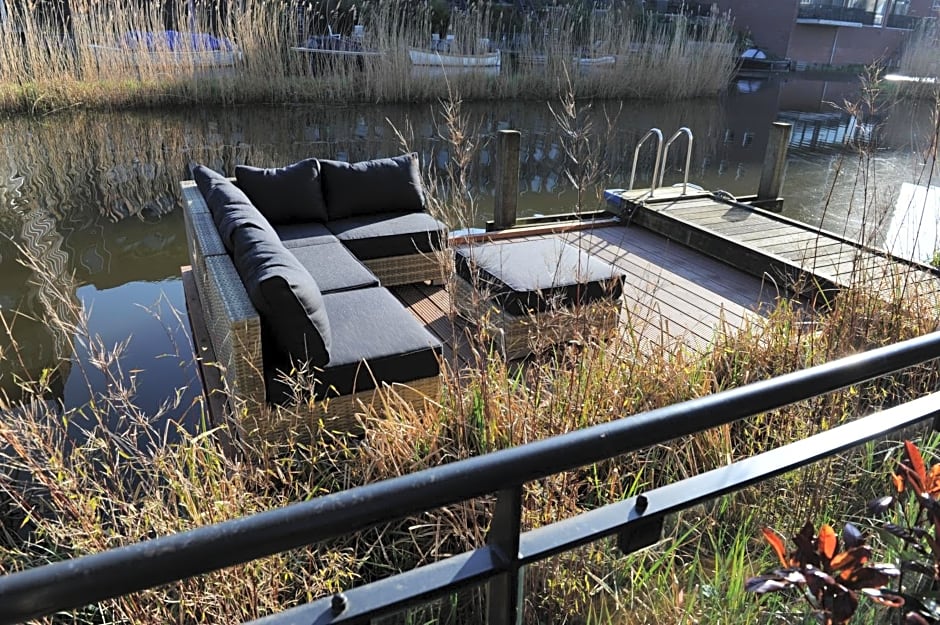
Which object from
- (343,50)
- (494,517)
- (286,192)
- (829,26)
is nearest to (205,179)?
(286,192)

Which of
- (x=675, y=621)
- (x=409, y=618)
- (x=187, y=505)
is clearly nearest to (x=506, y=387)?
(x=187, y=505)

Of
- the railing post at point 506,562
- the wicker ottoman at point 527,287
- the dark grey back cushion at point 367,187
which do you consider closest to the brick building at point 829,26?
the dark grey back cushion at point 367,187

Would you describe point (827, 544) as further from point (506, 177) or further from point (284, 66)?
point (284, 66)

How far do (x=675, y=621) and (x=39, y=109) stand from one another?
10.3 metres

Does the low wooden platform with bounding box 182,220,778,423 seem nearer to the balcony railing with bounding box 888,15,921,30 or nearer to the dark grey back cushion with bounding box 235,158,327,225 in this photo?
the dark grey back cushion with bounding box 235,158,327,225

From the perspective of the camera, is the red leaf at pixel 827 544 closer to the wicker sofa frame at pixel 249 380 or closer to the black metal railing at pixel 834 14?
the wicker sofa frame at pixel 249 380

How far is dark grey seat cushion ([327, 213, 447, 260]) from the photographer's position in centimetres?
422

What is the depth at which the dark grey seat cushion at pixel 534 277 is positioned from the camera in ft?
11.0

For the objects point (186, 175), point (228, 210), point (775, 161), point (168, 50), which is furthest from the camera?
point (168, 50)

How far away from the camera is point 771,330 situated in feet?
Answer: 9.39

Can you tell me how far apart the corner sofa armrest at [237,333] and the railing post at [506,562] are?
1.71 m

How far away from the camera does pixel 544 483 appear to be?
1785 millimetres

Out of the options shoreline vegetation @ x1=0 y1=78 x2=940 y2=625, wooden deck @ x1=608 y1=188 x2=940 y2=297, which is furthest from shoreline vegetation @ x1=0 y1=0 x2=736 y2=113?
shoreline vegetation @ x1=0 y1=78 x2=940 y2=625

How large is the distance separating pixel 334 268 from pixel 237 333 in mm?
1176
